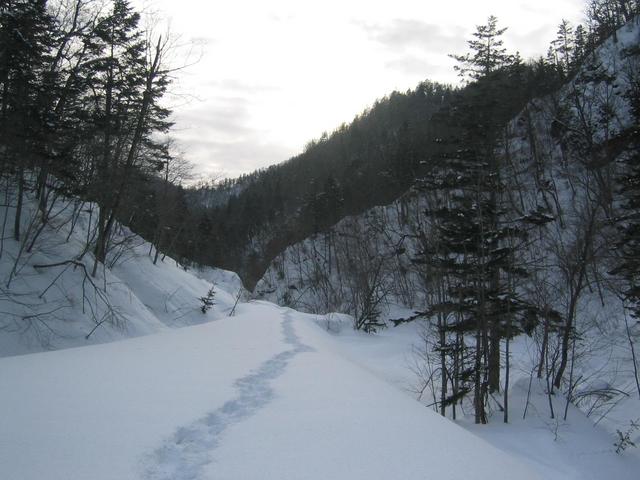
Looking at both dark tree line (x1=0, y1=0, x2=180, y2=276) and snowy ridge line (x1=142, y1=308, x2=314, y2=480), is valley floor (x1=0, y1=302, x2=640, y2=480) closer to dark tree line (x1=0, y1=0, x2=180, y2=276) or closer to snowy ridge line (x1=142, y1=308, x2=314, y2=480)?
snowy ridge line (x1=142, y1=308, x2=314, y2=480)

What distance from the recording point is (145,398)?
12.6 feet

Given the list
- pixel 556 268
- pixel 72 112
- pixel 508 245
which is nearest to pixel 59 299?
pixel 72 112

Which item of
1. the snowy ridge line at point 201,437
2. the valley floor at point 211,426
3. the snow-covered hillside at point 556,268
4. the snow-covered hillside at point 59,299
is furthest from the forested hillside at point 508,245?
the snow-covered hillside at point 59,299

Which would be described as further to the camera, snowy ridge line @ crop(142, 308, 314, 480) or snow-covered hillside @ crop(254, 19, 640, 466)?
snow-covered hillside @ crop(254, 19, 640, 466)

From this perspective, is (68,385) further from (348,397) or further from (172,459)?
(348,397)

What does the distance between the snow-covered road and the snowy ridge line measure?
13mm

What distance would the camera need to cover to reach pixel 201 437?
3.18m

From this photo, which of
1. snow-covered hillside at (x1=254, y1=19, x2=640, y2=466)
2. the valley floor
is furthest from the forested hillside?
the valley floor

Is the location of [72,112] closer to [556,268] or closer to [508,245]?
[508,245]

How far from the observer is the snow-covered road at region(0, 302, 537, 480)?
2.61m

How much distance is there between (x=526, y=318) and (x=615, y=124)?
30255mm

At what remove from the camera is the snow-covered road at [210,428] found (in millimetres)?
2613

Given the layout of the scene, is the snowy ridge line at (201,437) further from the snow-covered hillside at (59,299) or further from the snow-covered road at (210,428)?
the snow-covered hillside at (59,299)

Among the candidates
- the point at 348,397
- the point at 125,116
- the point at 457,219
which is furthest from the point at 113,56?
the point at 348,397
